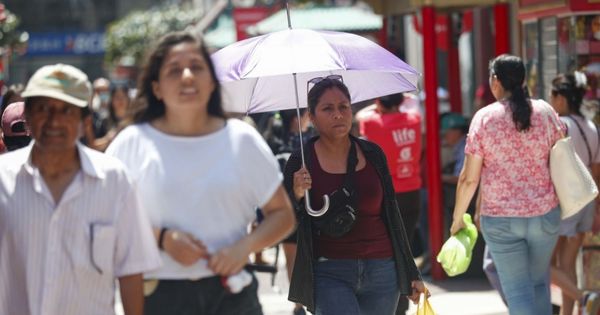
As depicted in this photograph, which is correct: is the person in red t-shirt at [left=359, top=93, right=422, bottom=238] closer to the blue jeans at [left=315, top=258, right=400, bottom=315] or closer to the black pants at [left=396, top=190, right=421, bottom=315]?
the black pants at [left=396, top=190, right=421, bottom=315]

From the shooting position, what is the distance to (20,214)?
3.83 metres

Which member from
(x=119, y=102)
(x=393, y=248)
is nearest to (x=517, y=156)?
(x=393, y=248)

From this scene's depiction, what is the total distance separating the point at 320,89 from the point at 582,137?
2513 mm

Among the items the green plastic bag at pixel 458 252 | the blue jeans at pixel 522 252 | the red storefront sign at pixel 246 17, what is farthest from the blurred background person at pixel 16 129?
the red storefront sign at pixel 246 17

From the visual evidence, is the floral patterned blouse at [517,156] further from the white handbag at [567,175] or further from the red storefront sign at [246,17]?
the red storefront sign at [246,17]

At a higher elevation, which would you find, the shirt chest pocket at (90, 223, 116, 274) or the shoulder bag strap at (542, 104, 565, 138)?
the shirt chest pocket at (90, 223, 116, 274)

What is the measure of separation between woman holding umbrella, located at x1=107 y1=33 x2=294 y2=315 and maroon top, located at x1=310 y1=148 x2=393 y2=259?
1.55 m

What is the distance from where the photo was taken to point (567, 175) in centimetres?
642

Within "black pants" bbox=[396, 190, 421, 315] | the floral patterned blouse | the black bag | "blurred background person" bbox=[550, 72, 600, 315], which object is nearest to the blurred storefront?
"blurred background person" bbox=[550, 72, 600, 315]

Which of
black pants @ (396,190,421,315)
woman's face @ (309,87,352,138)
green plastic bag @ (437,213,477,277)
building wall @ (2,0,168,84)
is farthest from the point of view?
building wall @ (2,0,168,84)

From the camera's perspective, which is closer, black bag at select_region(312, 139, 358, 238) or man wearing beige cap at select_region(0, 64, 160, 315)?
man wearing beige cap at select_region(0, 64, 160, 315)

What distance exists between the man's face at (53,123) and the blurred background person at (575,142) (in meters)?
4.36

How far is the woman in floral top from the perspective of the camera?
21.1 feet

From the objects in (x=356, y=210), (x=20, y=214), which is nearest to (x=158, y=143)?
(x=20, y=214)
